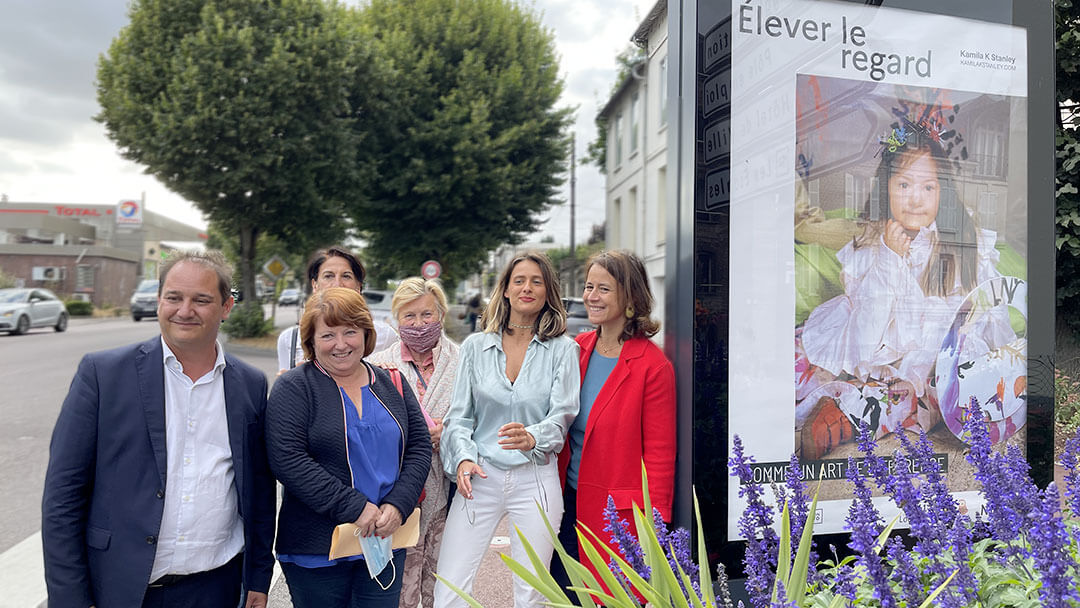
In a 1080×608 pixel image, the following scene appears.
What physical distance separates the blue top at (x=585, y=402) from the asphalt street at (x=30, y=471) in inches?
28.6

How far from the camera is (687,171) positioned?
2570 millimetres

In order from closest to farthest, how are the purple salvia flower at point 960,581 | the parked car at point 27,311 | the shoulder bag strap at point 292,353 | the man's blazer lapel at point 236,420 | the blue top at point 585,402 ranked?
1. the purple salvia flower at point 960,581
2. the man's blazer lapel at point 236,420
3. the blue top at point 585,402
4. the shoulder bag strap at point 292,353
5. the parked car at point 27,311

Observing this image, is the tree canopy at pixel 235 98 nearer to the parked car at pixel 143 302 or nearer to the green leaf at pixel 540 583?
the parked car at pixel 143 302

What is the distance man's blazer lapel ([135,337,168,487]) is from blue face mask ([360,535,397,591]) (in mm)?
666

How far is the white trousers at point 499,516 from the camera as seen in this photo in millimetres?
2760

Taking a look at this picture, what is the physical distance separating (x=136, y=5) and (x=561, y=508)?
65.5 ft

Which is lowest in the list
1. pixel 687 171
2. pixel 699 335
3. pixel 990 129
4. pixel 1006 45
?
pixel 699 335

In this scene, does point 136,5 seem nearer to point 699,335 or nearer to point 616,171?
point 616,171

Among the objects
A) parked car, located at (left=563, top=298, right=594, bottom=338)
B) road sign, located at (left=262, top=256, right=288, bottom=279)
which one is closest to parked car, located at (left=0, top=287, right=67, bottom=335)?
road sign, located at (left=262, top=256, right=288, bottom=279)

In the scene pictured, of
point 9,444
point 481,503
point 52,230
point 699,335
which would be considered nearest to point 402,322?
point 481,503

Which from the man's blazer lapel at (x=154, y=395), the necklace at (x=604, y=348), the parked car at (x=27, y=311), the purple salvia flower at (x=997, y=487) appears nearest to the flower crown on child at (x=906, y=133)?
the necklace at (x=604, y=348)

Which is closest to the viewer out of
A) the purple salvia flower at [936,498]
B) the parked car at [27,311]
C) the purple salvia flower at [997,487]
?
the purple salvia flower at [997,487]

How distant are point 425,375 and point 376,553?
3.11ft

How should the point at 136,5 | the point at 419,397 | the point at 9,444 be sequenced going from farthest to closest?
the point at 136,5 < the point at 9,444 < the point at 419,397
